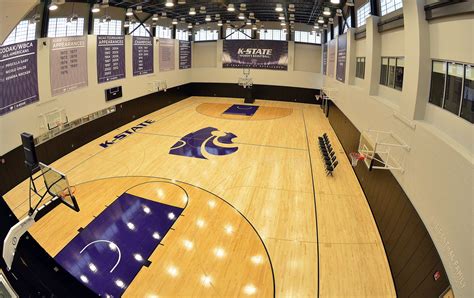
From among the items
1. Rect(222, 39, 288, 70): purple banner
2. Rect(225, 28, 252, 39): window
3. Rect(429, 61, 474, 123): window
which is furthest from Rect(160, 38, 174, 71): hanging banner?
Rect(429, 61, 474, 123): window

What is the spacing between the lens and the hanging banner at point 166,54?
19938 mm

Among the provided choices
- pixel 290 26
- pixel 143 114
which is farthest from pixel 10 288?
pixel 290 26

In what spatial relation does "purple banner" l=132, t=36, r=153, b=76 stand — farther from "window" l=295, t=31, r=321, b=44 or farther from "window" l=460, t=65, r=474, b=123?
"window" l=460, t=65, r=474, b=123

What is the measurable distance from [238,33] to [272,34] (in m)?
2.95

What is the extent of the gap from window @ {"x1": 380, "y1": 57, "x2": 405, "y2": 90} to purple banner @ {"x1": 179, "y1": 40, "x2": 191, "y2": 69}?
1744 cm

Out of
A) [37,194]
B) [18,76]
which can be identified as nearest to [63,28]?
[18,76]

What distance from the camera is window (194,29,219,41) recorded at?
25125 millimetres

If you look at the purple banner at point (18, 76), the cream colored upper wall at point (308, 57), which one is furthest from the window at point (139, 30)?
the cream colored upper wall at point (308, 57)

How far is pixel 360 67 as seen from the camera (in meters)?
11.9

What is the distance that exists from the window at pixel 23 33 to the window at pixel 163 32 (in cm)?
1119

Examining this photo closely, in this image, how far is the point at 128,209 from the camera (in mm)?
7836

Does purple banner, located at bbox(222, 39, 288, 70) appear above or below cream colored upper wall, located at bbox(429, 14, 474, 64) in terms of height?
above

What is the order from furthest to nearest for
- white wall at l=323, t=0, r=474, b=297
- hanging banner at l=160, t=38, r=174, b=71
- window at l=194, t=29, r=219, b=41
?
window at l=194, t=29, r=219, b=41 < hanging banner at l=160, t=38, r=174, b=71 < white wall at l=323, t=0, r=474, b=297

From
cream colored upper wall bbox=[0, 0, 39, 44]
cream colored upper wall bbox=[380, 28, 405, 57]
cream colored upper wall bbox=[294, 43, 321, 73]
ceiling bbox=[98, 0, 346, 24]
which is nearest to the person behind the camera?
cream colored upper wall bbox=[0, 0, 39, 44]
